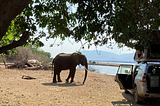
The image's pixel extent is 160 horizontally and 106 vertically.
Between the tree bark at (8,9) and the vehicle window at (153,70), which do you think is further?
the vehicle window at (153,70)

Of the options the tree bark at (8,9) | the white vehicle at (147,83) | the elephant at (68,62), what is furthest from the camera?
the elephant at (68,62)

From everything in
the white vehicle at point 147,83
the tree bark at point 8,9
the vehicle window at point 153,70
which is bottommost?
the white vehicle at point 147,83

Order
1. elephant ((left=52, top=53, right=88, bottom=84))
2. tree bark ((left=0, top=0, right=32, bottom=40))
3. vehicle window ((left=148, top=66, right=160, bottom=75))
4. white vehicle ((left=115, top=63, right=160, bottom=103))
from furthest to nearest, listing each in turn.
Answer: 1. elephant ((left=52, top=53, right=88, bottom=84))
2. vehicle window ((left=148, top=66, right=160, bottom=75))
3. white vehicle ((left=115, top=63, right=160, bottom=103))
4. tree bark ((left=0, top=0, right=32, bottom=40))

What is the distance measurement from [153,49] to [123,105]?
385 cm

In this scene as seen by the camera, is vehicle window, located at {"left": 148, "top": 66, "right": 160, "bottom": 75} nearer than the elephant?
Yes

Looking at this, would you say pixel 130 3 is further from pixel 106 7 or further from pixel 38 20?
pixel 38 20

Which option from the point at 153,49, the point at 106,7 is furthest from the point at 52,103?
the point at 153,49

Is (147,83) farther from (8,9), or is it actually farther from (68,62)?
(68,62)

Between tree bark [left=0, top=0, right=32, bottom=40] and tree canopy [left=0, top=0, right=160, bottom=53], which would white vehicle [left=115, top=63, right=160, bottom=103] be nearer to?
tree canopy [left=0, top=0, right=160, bottom=53]

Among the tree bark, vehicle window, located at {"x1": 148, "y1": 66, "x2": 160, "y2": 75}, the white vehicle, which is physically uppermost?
the tree bark

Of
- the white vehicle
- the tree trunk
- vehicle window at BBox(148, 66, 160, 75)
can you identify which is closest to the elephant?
vehicle window at BBox(148, 66, 160, 75)

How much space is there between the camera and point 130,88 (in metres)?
10.9

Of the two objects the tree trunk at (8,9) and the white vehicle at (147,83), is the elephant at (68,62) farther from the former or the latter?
the tree trunk at (8,9)

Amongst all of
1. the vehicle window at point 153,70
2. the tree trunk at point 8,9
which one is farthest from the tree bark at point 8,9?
the vehicle window at point 153,70
